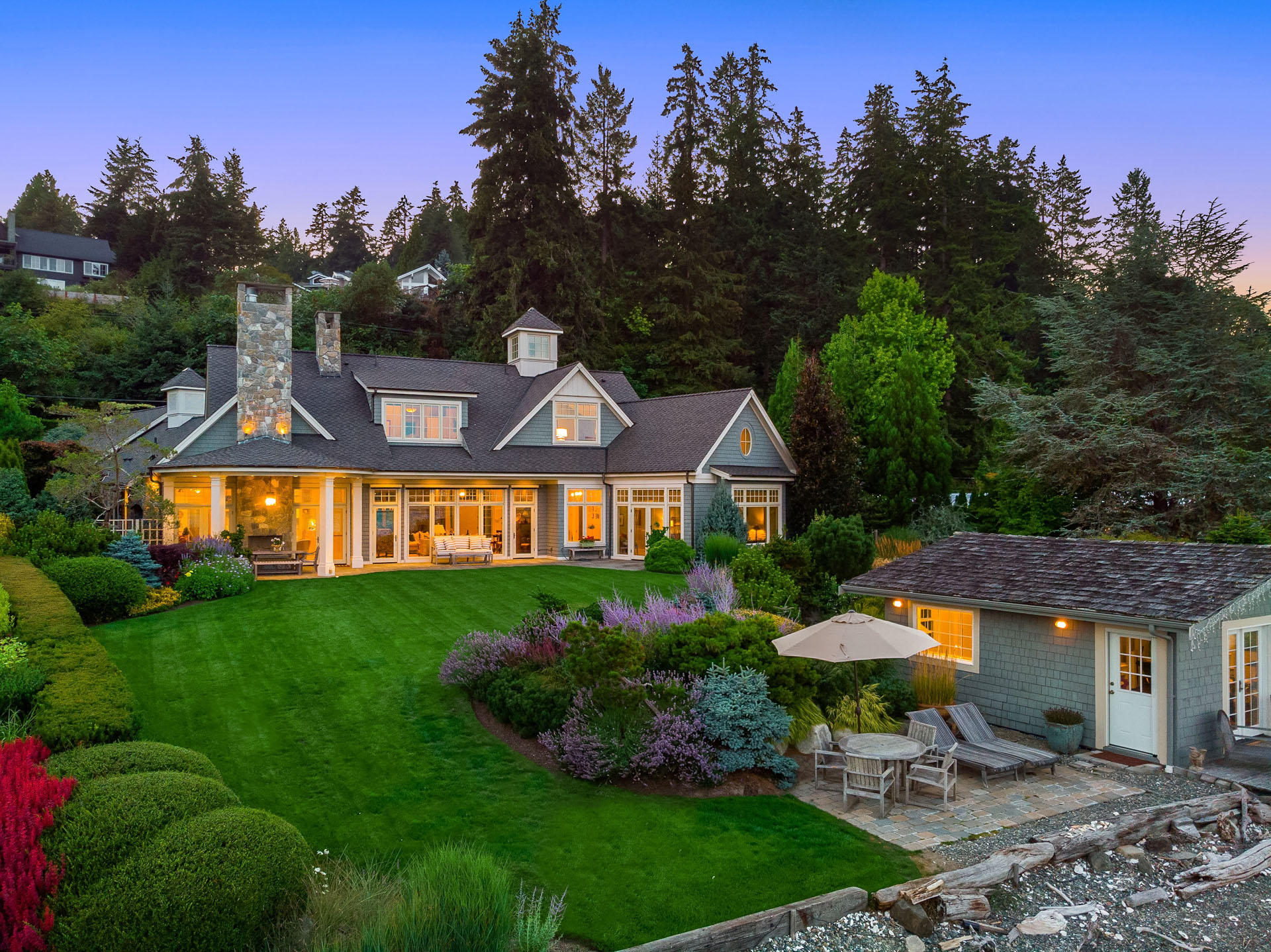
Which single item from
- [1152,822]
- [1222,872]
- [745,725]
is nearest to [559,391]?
[745,725]

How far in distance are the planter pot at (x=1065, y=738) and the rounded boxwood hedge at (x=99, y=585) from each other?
15.8m

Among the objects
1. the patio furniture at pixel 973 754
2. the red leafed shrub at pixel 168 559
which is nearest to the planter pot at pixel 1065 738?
the patio furniture at pixel 973 754

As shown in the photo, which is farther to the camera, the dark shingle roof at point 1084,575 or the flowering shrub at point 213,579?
the flowering shrub at point 213,579

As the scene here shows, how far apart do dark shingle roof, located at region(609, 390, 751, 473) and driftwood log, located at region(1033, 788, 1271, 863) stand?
15991mm

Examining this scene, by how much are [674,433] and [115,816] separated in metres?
21.9

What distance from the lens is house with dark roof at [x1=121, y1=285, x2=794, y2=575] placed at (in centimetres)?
2162

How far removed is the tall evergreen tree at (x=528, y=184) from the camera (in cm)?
3938

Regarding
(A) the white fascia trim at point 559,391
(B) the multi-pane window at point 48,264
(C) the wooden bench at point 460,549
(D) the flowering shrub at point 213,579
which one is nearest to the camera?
(D) the flowering shrub at point 213,579

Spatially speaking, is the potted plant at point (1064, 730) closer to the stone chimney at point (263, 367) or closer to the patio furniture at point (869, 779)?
the patio furniture at point (869, 779)

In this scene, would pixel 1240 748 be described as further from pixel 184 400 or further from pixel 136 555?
pixel 184 400

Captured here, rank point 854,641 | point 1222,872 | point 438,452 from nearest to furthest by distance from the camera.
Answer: point 1222,872, point 854,641, point 438,452

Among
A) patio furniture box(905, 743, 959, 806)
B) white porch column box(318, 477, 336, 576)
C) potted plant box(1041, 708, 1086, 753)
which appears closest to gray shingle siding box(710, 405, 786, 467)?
white porch column box(318, 477, 336, 576)

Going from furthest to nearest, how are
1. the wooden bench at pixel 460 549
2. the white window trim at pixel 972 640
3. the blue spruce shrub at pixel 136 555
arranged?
the wooden bench at pixel 460 549, the blue spruce shrub at pixel 136 555, the white window trim at pixel 972 640

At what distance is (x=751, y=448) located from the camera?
25734 millimetres
